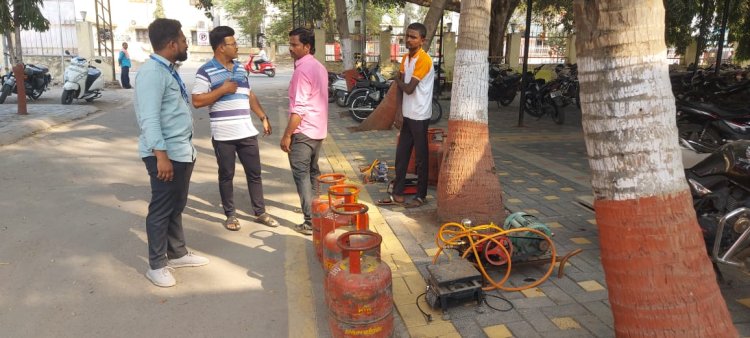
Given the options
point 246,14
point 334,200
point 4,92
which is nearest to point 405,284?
point 334,200

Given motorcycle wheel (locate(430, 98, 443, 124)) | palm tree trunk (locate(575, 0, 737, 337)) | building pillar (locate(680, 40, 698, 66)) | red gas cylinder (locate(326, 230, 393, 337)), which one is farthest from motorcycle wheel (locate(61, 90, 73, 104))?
building pillar (locate(680, 40, 698, 66))

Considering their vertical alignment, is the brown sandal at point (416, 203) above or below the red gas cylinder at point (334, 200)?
below

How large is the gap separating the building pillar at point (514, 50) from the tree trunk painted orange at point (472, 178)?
16072 millimetres

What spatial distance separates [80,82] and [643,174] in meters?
13.8

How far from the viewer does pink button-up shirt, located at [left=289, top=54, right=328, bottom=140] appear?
409cm

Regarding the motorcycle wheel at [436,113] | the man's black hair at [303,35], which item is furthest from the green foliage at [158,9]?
the man's black hair at [303,35]

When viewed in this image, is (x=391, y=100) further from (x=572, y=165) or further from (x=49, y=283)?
(x=49, y=283)

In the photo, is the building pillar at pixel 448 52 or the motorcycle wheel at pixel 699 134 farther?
the building pillar at pixel 448 52

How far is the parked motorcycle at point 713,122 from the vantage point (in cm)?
547

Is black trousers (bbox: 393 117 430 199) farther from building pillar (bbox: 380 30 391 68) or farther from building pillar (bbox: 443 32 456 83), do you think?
building pillar (bbox: 443 32 456 83)

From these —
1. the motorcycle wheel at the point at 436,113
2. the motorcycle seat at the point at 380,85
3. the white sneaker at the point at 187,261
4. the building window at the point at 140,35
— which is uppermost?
the building window at the point at 140,35

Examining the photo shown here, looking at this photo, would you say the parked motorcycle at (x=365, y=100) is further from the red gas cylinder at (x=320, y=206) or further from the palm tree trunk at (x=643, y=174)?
the palm tree trunk at (x=643, y=174)

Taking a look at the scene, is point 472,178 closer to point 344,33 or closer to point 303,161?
point 303,161

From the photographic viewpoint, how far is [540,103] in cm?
1066
